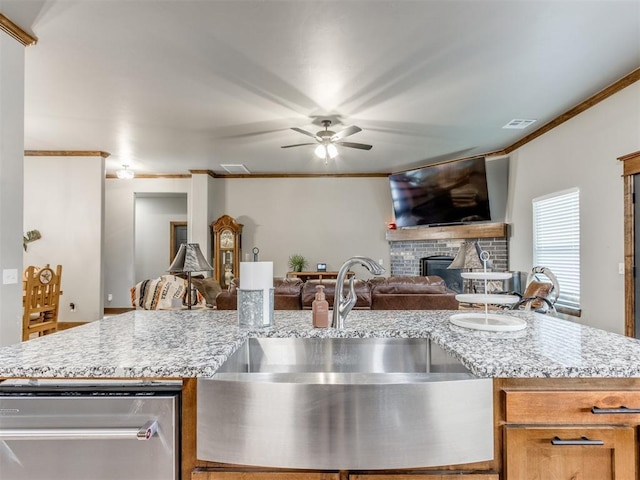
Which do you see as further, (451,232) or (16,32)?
(451,232)

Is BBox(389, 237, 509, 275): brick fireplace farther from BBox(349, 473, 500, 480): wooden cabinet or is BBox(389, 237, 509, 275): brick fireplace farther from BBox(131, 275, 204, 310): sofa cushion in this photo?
BBox(349, 473, 500, 480): wooden cabinet

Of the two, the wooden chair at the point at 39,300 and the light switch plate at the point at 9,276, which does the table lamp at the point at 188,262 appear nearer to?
the light switch plate at the point at 9,276

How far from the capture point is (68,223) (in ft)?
17.1

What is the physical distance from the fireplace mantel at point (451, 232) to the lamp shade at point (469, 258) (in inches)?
65.6

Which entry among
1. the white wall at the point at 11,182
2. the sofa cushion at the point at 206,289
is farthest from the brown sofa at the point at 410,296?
the white wall at the point at 11,182

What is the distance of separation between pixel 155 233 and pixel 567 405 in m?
8.62

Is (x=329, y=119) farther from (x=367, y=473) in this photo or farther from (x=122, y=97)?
(x=367, y=473)

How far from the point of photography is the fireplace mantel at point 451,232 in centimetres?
528

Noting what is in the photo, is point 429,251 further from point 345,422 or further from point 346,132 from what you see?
point 345,422

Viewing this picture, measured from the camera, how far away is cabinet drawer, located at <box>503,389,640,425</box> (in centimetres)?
94

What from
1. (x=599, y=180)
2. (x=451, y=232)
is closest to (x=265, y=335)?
(x=599, y=180)

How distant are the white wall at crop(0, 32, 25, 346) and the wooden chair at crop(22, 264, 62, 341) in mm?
1541

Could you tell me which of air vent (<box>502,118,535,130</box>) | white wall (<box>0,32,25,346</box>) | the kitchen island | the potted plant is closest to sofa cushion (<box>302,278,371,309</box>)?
the kitchen island

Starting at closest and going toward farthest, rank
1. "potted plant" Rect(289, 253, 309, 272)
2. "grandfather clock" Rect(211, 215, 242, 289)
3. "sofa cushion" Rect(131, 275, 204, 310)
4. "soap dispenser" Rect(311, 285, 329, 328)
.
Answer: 1. "soap dispenser" Rect(311, 285, 329, 328)
2. "sofa cushion" Rect(131, 275, 204, 310)
3. "grandfather clock" Rect(211, 215, 242, 289)
4. "potted plant" Rect(289, 253, 309, 272)
